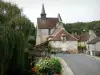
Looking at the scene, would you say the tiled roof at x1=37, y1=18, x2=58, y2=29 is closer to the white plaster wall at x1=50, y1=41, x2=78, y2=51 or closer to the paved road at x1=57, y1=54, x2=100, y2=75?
the white plaster wall at x1=50, y1=41, x2=78, y2=51

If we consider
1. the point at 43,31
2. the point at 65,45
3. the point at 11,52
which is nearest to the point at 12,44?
the point at 11,52

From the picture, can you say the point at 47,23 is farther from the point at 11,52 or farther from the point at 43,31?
the point at 11,52

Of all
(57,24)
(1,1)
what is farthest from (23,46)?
(57,24)

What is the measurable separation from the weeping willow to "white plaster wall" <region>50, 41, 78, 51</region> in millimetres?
56350

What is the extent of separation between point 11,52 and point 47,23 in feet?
253

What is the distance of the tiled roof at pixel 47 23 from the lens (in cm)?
9119

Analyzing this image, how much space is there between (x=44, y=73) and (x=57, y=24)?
2988 inches

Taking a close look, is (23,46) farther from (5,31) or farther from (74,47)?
(74,47)

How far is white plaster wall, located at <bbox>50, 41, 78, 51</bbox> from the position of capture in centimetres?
7462

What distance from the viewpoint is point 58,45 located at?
75.3 metres

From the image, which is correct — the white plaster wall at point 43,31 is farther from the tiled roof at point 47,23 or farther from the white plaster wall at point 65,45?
the white plaster wall at point 65,45

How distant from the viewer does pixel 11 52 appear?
15.6 m

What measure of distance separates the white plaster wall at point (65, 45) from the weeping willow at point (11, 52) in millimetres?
56350

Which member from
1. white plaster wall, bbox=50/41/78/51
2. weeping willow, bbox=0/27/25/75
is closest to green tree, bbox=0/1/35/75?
weeping willow, bbox=0/27/25/75
